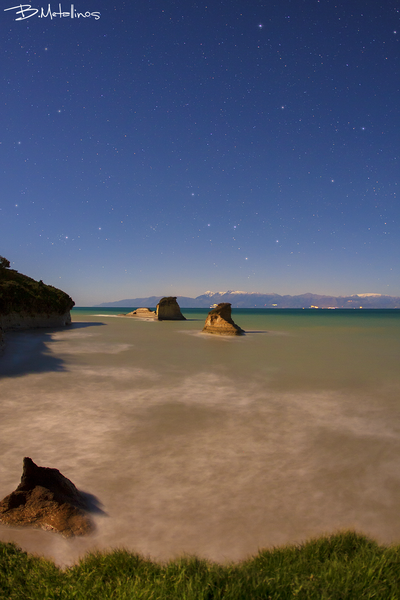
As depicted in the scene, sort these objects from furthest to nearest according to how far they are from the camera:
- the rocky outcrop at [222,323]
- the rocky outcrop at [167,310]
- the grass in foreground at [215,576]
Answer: the rocky outcrop at [167,310] → the rocky outcrop at [222,323] → the grass in foreground at [215,576]

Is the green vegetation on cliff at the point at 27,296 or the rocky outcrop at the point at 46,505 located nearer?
the rocky outcrop at the point at 46,505

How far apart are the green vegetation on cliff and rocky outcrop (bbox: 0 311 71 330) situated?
1.07 ft

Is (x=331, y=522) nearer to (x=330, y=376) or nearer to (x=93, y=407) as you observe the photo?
(x=93, y=407)

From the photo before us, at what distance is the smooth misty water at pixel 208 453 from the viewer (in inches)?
141

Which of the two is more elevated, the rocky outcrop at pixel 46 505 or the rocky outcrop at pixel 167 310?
the rocky outcrop at pixel 167 310

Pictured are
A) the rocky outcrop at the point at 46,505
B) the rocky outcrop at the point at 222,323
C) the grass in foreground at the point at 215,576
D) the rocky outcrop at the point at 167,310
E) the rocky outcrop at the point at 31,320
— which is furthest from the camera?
the rocky outcrop at the point at 167,310

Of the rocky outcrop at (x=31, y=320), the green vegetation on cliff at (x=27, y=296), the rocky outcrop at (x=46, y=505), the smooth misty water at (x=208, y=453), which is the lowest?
the smooth misty water at (x=208, y=453)

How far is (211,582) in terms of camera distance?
239cm

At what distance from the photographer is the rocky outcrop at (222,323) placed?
3083cm

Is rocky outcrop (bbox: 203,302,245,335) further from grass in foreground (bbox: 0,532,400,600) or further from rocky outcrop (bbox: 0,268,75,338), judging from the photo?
grass in foreground (bbox: 0,532,400,600)

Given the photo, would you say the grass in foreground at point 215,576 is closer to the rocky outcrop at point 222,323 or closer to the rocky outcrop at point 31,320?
the rocky outcrop at point 31,320

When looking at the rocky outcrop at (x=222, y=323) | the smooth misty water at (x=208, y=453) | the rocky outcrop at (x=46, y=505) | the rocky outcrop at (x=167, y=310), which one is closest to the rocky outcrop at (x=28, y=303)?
the smooth misty water at (x=208, y=453)

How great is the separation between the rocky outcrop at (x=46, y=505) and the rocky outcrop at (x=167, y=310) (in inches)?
2113

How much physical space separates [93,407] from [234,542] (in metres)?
5.73
